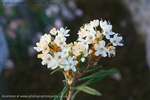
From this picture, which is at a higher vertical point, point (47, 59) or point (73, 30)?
point (73, 30)

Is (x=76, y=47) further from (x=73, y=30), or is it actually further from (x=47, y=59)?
(x=73, y=30)

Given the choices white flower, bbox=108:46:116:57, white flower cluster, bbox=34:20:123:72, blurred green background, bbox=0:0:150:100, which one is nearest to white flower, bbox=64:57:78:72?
white flower cluster, bbox=34:20:123:72

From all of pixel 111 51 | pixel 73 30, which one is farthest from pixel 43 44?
pixel 73 30

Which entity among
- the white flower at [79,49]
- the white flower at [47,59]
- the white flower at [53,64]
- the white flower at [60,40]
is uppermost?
the white flower at [60,40]

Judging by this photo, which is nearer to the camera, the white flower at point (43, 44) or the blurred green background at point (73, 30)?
the white flower at point (43, 44)

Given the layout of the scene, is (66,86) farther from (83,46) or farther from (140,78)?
(140,78)

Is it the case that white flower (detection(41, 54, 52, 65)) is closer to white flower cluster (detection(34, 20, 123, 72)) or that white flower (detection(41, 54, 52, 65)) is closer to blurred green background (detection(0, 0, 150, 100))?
white flower cluster (detection(34, 20, 123, 72))

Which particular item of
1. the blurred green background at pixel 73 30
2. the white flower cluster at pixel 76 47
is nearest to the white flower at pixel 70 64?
the white flower cluster at pixel 76 47

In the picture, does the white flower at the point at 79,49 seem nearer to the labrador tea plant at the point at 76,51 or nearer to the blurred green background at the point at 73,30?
the labrador tea plant at the point at 76,51
